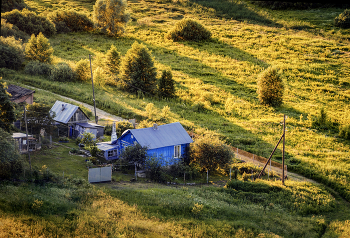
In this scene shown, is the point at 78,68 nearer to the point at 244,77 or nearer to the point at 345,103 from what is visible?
the point at 244,77

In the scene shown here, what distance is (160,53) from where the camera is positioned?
78750mm

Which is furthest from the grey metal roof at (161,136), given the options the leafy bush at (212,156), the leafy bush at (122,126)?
the leafy bush at (122,126)

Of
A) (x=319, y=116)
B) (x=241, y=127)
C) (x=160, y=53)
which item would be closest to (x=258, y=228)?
(x=241, y=127)

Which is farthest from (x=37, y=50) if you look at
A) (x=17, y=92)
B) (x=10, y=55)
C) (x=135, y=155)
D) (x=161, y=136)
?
(x=135, y=155)

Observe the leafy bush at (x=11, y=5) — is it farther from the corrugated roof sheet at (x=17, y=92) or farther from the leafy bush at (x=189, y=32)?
the corrugated roof sheet at (x=17, y=92)

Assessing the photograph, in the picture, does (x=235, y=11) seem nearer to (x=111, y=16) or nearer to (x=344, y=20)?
(x=344, y=20)

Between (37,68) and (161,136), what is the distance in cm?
3597

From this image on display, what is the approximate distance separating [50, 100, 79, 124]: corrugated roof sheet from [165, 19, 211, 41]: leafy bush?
53.6 meters

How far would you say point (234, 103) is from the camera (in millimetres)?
52719

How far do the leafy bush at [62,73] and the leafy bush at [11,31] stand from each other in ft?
70.8

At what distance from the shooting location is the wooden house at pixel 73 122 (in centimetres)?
3759

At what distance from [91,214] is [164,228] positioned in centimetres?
437

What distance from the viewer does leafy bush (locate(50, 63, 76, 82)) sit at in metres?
57.5

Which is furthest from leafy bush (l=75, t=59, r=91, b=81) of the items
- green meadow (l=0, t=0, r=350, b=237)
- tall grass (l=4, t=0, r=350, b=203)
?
green meadow (l=0, t=0, r=350, b=237)
